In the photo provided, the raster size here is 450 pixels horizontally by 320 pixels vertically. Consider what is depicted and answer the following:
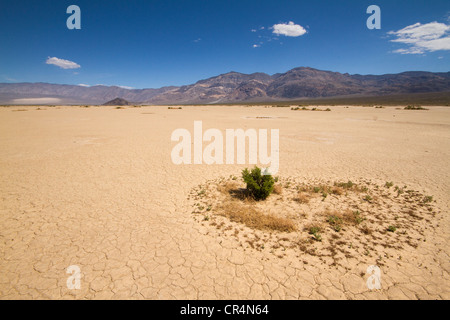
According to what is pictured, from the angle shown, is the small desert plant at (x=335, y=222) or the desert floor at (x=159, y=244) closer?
the desert floor at (x=159, y=244)

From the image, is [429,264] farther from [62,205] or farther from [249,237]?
[62,205]

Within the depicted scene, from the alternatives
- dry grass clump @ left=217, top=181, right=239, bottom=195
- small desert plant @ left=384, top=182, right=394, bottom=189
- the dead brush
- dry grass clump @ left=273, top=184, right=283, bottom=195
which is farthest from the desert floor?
the dead brush

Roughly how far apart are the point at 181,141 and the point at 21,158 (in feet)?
33.3

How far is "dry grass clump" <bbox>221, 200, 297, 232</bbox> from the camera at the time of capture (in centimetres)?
601

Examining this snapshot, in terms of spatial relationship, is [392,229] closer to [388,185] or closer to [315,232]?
[315,232]

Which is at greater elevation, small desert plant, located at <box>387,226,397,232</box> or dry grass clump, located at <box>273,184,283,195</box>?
dry grass clump, located at <box>273,184,283,195</box>

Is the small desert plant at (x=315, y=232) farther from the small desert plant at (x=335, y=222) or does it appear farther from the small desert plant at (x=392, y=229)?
the small desert plant at (x=392, y=229)

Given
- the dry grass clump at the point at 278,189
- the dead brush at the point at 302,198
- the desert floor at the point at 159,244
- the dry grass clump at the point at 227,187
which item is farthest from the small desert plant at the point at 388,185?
the dry grass clump at the point at 227,187

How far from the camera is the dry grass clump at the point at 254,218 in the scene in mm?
6008

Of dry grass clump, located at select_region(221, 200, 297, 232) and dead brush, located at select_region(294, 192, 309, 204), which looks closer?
dry grass clump, located at select_region(221, 200, 297, 232)

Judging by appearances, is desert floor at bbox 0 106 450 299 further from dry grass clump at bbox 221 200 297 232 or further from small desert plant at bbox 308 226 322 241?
dry grass clump at bbox 221 200 297 232
